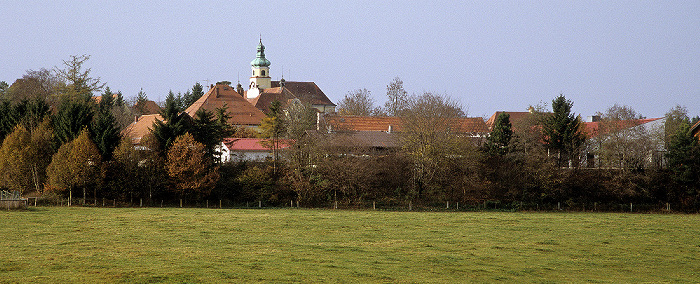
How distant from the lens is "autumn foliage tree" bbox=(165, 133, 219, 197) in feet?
172

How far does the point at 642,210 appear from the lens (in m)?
56.8

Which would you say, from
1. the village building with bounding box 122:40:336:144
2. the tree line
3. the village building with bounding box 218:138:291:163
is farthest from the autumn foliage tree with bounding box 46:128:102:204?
the village building with bounding box 218:138:291:163

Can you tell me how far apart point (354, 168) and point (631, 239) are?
1071 inches

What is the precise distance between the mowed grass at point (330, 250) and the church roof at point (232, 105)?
Result: 55.4m

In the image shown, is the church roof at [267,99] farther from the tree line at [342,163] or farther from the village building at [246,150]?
the tree line at [342,163]

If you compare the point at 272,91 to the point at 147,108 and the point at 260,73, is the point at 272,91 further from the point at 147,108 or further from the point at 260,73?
the point at 147,108

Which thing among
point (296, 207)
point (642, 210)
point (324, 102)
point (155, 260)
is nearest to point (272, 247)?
point (155, 260)

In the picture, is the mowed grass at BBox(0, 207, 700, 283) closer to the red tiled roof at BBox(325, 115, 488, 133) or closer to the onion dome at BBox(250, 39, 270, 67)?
the red tiled roof at BBox(325, 115, 488, 133)

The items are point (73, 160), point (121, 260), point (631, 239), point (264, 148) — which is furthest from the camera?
point (264, 148)

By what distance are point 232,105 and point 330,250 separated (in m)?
76.0

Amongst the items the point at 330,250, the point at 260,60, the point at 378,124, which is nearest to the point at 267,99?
the point at 260,60

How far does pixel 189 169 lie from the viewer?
52.3 m

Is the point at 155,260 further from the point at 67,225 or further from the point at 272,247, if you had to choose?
the point at 67,225

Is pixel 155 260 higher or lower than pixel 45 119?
lower
